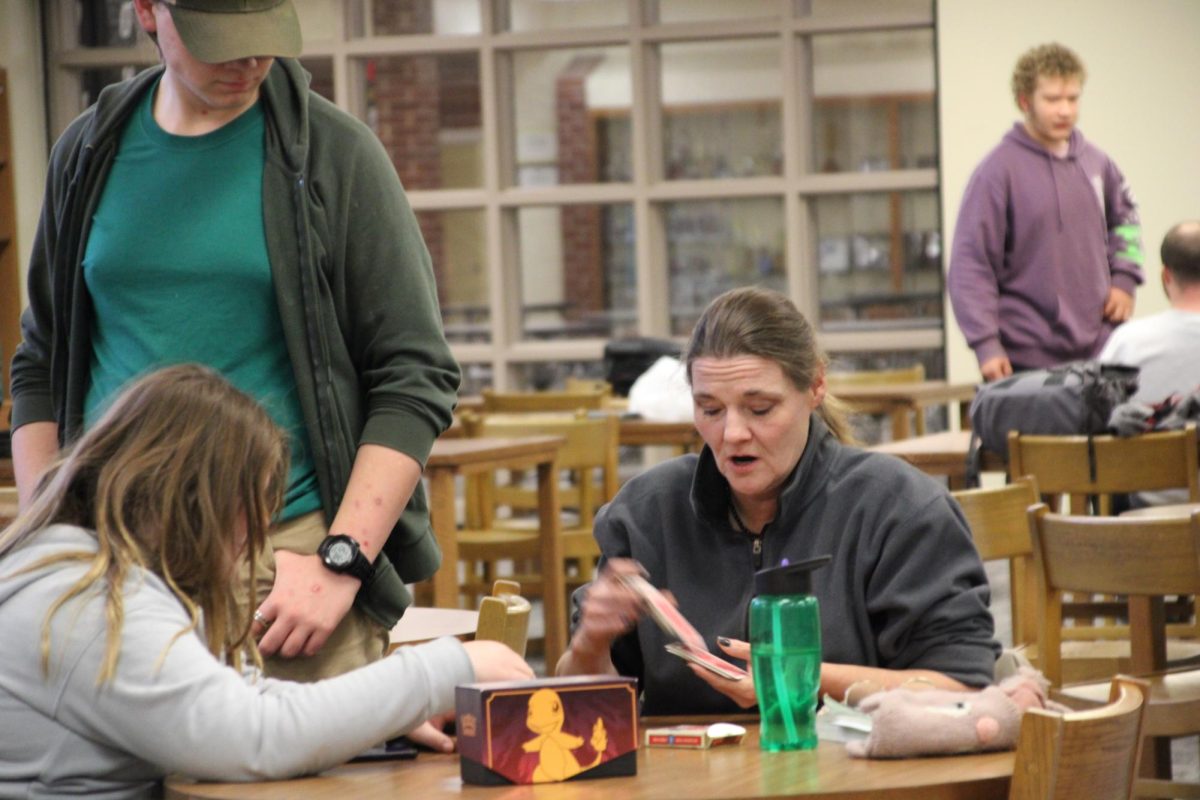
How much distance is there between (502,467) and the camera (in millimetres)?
5016

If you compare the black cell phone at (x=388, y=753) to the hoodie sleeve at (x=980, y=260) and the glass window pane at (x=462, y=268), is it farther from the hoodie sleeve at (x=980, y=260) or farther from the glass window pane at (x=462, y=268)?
the glass window pane at (x=462, y=268)

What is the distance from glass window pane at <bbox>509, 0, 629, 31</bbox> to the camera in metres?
9.38

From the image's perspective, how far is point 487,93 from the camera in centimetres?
936

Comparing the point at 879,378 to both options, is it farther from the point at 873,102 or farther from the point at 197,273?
the point at 197,273

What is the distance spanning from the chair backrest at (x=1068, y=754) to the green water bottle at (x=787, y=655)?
0.25 m

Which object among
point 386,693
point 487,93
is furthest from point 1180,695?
point 487,93

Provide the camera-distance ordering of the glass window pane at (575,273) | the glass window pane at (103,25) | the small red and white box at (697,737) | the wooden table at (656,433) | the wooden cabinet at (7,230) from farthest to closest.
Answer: the glass window pane at (103,25)
the glass window pane at (575,273)
the wooden cabinet at (7,230)
the wooden table at (656,433)
the small red and white box at (697,737)

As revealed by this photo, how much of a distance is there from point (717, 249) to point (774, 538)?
7277 mm

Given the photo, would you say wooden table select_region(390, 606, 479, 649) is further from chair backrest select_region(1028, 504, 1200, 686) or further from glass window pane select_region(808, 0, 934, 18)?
glass window pane select_region(808, 0, 934, 18)

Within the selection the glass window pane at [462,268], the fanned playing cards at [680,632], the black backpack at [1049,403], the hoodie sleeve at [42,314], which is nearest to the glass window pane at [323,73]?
the glass window pane at [462,268]

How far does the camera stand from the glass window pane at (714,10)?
30.0ft

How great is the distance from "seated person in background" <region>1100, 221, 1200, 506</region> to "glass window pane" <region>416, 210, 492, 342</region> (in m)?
5.14

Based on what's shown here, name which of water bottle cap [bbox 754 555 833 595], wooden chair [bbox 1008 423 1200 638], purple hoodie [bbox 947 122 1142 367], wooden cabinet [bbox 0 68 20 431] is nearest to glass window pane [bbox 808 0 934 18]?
purple hoodie [bbox 947 122 1142 367]

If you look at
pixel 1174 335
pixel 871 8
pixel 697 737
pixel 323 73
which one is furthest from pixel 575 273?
pixel 697 737
